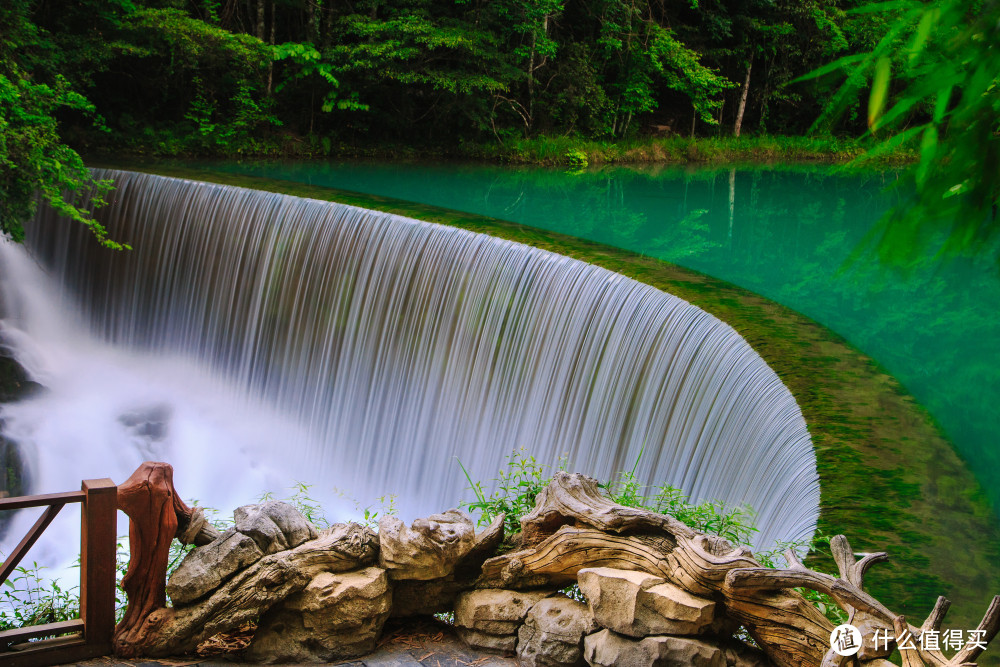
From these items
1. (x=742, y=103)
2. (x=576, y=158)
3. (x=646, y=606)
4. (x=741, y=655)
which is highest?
(x=742, y=103)

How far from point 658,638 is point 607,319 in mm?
3655

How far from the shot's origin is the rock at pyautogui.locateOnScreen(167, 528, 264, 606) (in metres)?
3.20

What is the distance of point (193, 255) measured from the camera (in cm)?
959

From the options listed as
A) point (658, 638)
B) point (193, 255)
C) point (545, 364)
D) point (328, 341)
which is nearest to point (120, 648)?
point (658, 638)

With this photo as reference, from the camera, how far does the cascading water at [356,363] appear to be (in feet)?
17.8

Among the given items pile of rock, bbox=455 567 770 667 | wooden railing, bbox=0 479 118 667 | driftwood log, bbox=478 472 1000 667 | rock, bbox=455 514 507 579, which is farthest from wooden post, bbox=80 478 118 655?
pile of rock, bbox=455 567 770 667

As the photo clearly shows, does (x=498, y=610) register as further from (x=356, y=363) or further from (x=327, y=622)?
(x=356, y=363)

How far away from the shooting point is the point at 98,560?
10.2 feet

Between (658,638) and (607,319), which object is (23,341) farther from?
(658,638)

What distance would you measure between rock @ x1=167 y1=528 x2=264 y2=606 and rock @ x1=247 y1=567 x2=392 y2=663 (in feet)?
0.84

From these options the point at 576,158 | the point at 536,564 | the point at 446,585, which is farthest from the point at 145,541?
the point at 576,158

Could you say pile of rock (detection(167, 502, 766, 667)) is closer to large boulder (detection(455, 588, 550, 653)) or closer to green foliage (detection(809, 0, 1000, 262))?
large boulder (detection(455, 588, 550, 653))

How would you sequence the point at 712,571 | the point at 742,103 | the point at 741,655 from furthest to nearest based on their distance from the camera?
the point at 742,103 < the point at 741,655 < the point at 712,571

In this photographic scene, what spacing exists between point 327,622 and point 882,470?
269cm
